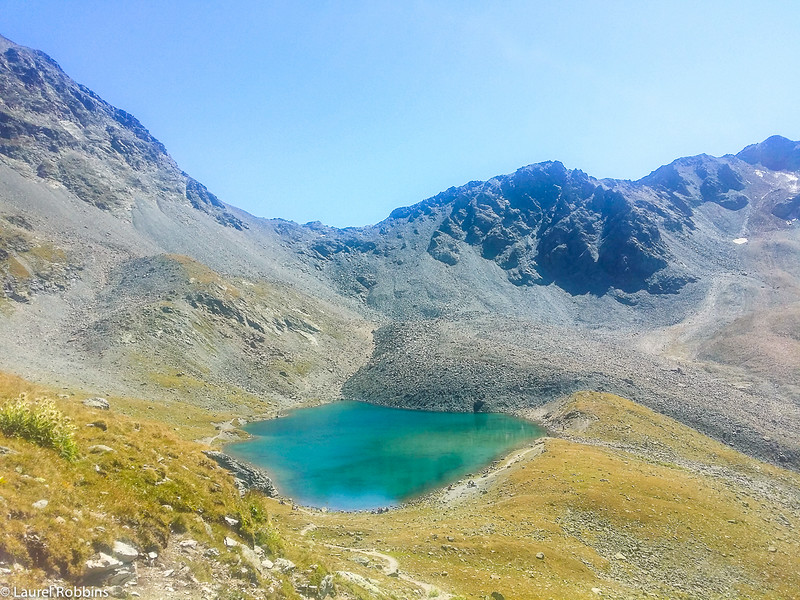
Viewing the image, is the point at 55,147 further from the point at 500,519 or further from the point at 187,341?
the point at 500,519

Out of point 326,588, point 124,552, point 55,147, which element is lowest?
point 326,588

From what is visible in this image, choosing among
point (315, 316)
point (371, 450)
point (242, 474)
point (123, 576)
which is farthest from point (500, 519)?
point (315, 316)

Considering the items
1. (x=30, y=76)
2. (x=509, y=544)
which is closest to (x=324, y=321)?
(x=509, y=544)

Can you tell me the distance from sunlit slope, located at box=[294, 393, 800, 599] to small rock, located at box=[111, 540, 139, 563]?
54.7 feet

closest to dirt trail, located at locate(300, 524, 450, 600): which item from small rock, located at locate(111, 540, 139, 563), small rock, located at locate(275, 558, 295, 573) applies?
small rock, located at locate(275, 558, 295, 573)

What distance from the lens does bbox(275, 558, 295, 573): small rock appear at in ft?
51.3

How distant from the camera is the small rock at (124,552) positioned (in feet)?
38.3

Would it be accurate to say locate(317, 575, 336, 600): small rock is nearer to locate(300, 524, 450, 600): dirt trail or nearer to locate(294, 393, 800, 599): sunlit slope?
locate(300, 524, 450, 600): dirt trail

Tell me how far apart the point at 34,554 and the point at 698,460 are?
228 ft

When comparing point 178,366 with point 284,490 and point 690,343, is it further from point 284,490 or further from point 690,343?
point 690,343

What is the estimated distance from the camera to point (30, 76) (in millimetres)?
194625

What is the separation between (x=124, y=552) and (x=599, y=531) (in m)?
34.2

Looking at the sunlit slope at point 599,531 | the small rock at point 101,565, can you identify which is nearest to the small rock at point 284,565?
the small rock at point 101,565

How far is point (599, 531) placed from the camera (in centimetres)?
3566
